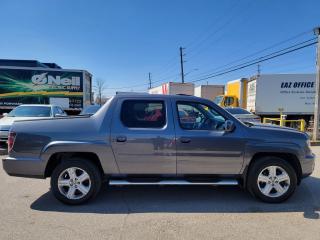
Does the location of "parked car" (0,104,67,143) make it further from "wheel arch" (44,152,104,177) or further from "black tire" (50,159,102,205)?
"black tire" (50,159,102,205)

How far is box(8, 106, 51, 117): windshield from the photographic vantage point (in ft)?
33.9

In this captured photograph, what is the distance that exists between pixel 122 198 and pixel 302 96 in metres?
18.0

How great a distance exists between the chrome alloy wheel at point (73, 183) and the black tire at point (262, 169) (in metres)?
2.65

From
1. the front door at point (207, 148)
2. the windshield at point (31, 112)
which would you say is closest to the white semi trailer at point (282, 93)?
the windshield at point (31, 112)

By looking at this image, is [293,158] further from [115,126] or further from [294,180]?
[115,126]

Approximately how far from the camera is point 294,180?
4.66 m

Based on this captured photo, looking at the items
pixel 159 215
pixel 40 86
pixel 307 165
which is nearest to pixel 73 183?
pixel 159 215

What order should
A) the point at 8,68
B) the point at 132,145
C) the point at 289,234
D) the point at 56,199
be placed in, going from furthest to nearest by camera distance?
the point at 8,68 → the point at 56,199 → the point at 132,145 → the point at 289,234

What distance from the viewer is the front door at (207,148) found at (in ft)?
14.9

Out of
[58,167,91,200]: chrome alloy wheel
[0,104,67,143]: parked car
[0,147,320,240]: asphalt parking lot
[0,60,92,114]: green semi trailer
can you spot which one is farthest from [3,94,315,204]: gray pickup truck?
[0,60,92,114]: green semi trailer

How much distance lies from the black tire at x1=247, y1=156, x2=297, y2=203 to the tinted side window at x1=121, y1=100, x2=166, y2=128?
1678 millimetres

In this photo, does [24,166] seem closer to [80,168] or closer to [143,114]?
[80,168]

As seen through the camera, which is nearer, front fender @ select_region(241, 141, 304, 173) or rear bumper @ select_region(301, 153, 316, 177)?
front fender @ select_region(241, 141, 304, 173)

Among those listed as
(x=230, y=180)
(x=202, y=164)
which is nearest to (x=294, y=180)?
(x=230, y=180)
